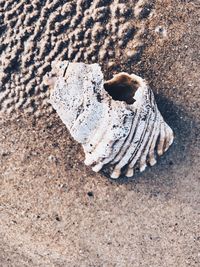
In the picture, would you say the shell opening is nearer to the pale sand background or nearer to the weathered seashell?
the weathered seashell

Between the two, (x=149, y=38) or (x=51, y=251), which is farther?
(x=51, y=251)

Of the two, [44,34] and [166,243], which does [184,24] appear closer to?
[44,34]

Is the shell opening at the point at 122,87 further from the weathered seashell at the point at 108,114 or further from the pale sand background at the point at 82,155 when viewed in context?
the pale sand background at the point at 82,155

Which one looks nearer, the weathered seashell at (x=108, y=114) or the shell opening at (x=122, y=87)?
the weathered seashell at (x=108, y=114)

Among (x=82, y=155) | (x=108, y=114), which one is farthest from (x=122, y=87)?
(x=82, y=155)

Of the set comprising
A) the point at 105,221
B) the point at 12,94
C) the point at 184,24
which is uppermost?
the point at 184,24

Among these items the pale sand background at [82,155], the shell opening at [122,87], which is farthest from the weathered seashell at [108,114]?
the pale sand background at [82,155]

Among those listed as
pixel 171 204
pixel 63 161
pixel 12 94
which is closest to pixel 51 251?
pixel 63 161
